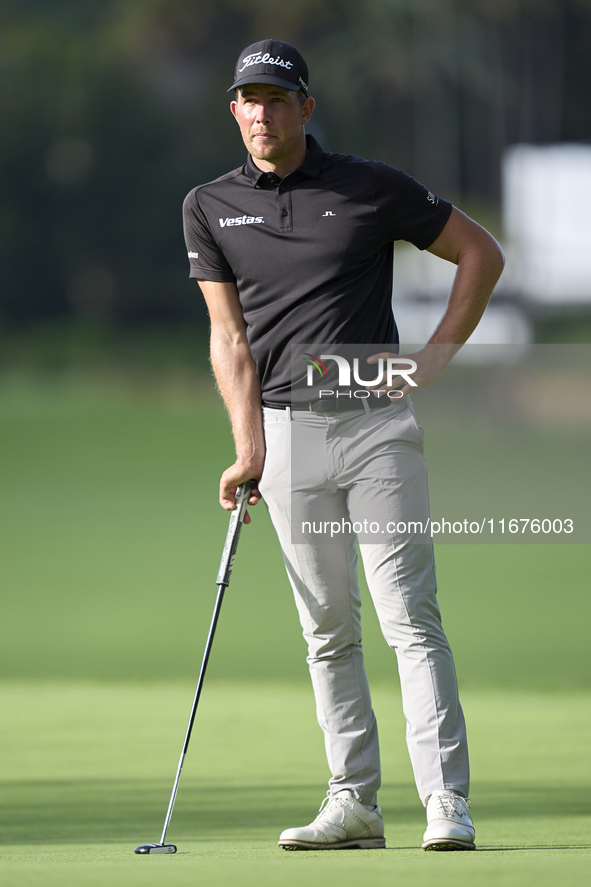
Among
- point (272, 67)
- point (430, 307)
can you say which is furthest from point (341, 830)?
point (430, 307)

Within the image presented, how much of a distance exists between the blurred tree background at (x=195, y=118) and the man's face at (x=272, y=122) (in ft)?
107

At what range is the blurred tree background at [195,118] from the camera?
36312 millimetres

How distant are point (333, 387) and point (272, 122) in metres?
0.60

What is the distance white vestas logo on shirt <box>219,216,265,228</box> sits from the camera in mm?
2980

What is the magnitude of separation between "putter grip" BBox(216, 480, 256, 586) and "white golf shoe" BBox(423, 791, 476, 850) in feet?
2.26

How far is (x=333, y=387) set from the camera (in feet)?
9.71

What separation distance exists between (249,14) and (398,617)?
38.2 m

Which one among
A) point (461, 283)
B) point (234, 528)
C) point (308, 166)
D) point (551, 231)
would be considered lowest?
point (234, 528)

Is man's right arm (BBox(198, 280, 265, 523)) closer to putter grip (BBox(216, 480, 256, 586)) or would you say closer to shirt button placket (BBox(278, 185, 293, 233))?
putter grip (BBox(216, 480, 256, 586))

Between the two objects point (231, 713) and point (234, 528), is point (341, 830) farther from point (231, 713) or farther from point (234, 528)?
point (231, 713)

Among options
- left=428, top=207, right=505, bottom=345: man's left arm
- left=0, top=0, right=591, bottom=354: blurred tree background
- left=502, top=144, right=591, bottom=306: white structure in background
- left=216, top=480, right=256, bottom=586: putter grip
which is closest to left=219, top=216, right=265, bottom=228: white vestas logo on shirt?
left=428, top=207, right=505, bottom=345: man's left arm

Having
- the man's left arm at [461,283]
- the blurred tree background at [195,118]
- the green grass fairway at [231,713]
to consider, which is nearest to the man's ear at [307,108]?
the man's left arm at [461,283]

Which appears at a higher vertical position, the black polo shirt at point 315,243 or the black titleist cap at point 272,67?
the black titleist cap at point 272,67

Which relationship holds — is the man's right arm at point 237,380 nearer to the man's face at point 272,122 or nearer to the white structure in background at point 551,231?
the man's face at point 272,122
